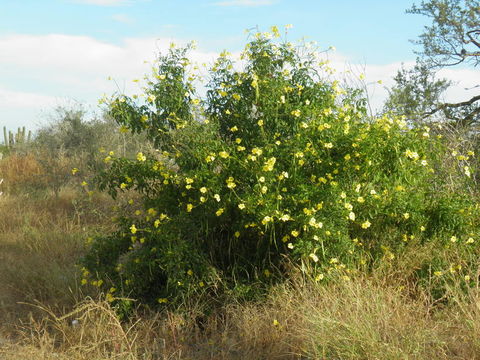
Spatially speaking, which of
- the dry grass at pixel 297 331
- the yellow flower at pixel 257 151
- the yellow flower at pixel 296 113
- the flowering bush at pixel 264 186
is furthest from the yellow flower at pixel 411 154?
the yellow flower at pixel 257 151

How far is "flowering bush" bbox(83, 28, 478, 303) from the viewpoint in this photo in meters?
4.88

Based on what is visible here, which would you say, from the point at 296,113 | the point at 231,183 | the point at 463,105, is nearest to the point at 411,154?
the point at 296,113

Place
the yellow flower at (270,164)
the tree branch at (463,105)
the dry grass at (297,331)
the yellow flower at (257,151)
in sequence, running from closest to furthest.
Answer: the dry grass at (297,331) → the yellow flower at (270,164) → the yellow flower at (257,151) → the tree branch at (463,105)

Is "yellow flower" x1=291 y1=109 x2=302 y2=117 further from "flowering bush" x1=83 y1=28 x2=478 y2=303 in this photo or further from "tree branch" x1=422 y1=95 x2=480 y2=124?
"tree branch" x1=422 y1=95 x2=480 y2=124

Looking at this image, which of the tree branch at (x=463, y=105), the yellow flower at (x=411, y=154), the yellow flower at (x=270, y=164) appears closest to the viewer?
the yellow flower at (x=270, y=164)

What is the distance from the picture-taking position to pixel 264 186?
4.69 meters

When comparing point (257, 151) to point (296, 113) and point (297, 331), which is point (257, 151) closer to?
point (296, 113)

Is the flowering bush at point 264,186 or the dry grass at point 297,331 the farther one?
the flowering bush at point 264,186

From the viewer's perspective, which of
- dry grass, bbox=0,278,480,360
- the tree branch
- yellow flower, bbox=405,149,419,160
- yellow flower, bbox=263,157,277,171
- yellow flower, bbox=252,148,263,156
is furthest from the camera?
the tree branch

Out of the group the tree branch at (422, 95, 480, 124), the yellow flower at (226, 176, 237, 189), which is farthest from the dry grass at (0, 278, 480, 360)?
the tree branch at (422, 95, 480, 124)

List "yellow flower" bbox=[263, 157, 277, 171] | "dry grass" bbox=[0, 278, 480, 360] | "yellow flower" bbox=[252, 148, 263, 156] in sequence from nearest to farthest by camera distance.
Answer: "dry grass" bbox=[0, 278, 480, 360] < "yellow flower" bbox=[263, 157, 277, 171] < "yellow flower" bbox=[252, 148, 263, 156]

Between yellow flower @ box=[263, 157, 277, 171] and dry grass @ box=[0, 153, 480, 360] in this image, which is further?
Result: yellow flower @ box=[263, 157, 277, 171]

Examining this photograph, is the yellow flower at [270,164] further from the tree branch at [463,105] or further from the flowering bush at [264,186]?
the tree branch at [463,105]

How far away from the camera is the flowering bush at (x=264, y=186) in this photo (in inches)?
192
